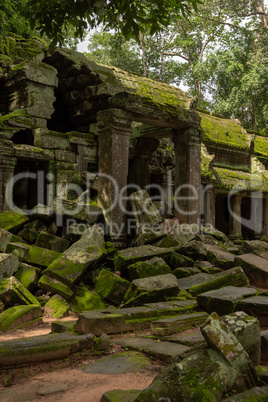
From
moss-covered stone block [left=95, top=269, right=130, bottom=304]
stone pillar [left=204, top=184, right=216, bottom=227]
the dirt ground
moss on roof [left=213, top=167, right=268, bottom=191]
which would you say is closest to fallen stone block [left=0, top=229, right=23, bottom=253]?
moss-covered stone block [left=95, top=269, right=130, bottom=304]

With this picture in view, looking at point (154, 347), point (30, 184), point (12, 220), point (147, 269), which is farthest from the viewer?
point (30, 184)

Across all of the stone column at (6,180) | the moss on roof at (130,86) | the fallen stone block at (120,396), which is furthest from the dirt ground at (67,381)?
the moss on roof at (130,86)

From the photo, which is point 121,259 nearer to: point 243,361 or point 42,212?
point 42,212

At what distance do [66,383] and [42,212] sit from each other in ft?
14.8

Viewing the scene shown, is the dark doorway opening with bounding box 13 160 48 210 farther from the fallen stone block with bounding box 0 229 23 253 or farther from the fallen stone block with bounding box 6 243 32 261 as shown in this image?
the fallen stone block with bounding box 6 243 32 261

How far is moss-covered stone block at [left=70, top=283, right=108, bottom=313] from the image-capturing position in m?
5.49

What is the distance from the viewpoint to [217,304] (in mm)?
4848

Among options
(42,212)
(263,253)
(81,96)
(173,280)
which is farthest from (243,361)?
(81,96)

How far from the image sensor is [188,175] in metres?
9.45

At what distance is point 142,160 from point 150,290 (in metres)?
5.68

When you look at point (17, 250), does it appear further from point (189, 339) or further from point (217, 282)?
point (189, 339)

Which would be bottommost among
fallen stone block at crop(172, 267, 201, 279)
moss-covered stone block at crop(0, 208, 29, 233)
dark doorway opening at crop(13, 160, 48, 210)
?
fallen stone block at crop(172, 267, 201, 279)

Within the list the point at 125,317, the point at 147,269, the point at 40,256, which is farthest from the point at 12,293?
the point at 147,269

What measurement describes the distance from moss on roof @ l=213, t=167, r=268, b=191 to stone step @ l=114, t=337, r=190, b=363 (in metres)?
11.0
